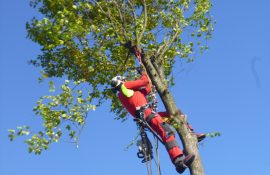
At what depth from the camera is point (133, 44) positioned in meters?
12.2

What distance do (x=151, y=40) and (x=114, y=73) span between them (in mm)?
1600

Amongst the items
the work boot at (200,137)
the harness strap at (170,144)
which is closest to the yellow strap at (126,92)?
the harness strap at (170,144)

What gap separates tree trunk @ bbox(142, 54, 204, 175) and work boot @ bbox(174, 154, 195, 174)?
11cm

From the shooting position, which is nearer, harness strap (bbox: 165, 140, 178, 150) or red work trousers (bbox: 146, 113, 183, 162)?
red work trousers (bbox: 146, 113, 183, 162)

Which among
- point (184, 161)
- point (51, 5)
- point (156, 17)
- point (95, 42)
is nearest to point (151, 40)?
point (156, 17)

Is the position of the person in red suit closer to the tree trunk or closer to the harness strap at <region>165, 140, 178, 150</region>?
the harness strap at <region>165, 140, 178, 150</region>

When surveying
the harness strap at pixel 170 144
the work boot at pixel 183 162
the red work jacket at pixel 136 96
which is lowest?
the work boot at pixel 183 162

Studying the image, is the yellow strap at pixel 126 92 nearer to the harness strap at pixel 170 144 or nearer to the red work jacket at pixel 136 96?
the red work jacket at pixel 136 96

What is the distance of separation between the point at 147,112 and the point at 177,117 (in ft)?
2.46

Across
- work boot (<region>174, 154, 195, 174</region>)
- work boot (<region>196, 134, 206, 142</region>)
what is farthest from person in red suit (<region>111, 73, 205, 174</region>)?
work boot (<region>196, 134, 206, 142</region>)

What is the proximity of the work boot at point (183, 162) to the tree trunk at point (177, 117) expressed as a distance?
108 millimetres

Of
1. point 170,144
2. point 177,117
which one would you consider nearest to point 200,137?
point 177,117

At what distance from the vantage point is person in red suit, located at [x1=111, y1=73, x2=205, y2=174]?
34.6 feet

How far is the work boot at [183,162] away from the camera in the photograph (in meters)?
10.4
